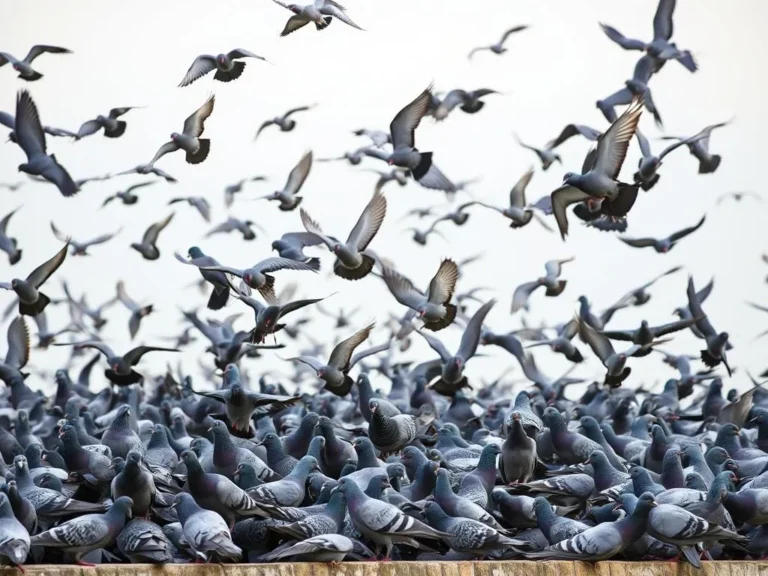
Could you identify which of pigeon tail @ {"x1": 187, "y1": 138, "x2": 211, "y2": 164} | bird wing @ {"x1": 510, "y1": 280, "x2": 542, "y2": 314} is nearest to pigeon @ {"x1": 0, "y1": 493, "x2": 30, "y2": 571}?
pigeon tail @ {"x1": 187, "y1": 138, "x2": 211, "y2": 164}

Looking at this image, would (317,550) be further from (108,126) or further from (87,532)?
(108,126)

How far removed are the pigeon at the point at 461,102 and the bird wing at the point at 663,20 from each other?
101 inches

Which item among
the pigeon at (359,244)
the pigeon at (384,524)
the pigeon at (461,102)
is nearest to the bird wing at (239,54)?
the pigeon at (359,244)

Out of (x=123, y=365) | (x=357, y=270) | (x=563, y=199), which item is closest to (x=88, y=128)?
(x=123, y=365)

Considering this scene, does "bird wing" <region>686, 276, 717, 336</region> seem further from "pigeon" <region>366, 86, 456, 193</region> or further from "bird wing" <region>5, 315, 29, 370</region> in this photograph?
"bird wing" <region>5, 315, 29, 370</region>

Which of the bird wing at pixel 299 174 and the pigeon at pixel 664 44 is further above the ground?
the pigeon at pixel 664 44

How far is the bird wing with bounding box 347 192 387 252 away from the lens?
16000 mm

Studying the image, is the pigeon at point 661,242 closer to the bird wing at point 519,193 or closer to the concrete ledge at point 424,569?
the bird wing at point 519,193

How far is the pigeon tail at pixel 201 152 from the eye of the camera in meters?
15.9

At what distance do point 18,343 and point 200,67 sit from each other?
7188 millimetres

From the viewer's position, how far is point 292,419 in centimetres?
1917

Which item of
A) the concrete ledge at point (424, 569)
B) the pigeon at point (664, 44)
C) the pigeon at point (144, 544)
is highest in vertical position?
the pigeon at point (664, 44)

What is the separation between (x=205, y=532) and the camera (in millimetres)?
9898

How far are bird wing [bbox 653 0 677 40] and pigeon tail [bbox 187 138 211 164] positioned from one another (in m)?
6.38
